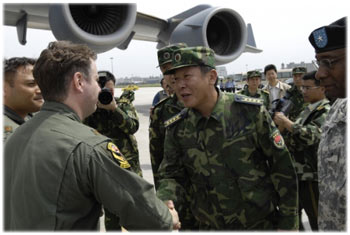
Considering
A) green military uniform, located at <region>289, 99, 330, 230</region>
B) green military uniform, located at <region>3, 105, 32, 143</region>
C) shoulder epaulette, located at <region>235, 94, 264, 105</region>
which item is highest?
shoulder epaulette, located at <region>235, 94, 264, 105</region>

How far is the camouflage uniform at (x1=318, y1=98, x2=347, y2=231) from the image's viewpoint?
1.57 metres

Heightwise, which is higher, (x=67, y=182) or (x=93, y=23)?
(x=93, y=23)

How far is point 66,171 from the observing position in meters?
1.22

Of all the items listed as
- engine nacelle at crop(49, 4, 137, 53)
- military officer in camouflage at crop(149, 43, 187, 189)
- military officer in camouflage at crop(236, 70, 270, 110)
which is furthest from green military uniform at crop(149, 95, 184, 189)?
military officer in camouflage at crop(236, 70, 270, 110)

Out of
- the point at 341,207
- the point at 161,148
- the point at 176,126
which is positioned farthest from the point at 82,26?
the point at 341,207

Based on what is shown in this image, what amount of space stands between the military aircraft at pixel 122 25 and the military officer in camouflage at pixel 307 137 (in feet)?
10.1

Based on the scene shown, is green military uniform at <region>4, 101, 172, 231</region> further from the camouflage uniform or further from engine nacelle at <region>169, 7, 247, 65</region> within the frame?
engine nacelle at <region>169, 7, 247, 65</region>

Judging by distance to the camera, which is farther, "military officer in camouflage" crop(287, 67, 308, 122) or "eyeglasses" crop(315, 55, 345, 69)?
"military officer in camouflage" crop(287, 67, 308, 122)

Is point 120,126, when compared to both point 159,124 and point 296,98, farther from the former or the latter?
point 296,98

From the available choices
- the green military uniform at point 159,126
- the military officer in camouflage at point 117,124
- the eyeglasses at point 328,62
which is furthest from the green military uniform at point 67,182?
the military officer in camouflage at point 117,124

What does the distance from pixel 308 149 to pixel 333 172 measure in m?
1.58

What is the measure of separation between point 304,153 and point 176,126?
5.41 ft

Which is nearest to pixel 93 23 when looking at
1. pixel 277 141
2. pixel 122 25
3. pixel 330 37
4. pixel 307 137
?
pixel 122 25

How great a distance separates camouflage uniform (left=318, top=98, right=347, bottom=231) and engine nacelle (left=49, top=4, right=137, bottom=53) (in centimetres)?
390
